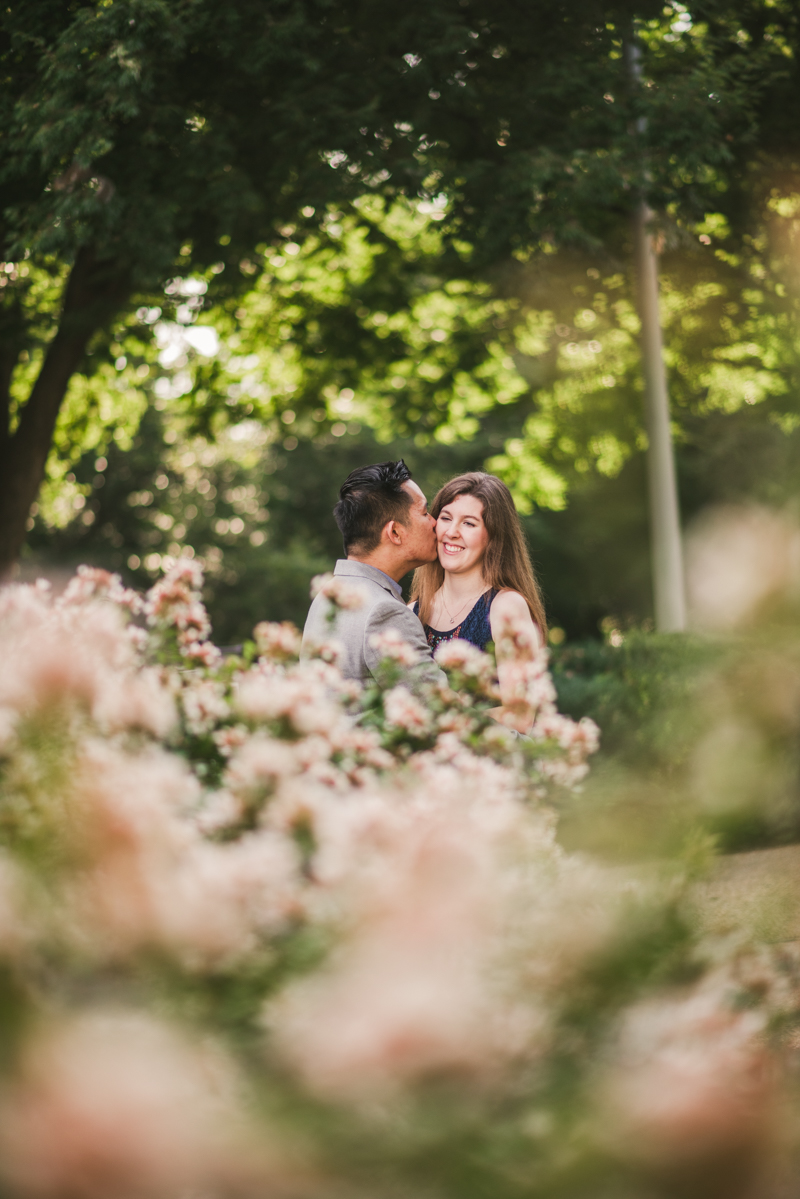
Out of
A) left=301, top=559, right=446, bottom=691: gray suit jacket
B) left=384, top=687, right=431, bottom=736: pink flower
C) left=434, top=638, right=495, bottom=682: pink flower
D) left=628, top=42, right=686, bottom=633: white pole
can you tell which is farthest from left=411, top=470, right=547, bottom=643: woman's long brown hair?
left=628, top=42, right=686, bottom=633: white pole

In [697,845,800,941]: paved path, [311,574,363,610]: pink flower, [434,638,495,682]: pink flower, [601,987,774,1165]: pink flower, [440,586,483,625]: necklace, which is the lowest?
[601,987,774,1165]: pink flower

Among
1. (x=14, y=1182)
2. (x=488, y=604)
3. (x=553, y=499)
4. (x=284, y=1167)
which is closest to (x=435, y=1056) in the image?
(x=284, y=1167)

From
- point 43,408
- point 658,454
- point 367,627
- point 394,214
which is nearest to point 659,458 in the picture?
point 658,454

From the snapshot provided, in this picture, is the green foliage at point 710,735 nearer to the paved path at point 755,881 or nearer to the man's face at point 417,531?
the paved path at point 755,881

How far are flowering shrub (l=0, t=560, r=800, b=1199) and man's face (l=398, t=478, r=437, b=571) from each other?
138cm

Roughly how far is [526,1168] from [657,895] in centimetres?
60

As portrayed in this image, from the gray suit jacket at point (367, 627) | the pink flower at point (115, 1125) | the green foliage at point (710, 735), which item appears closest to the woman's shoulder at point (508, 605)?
the gray suit jacket at point (367, 627)

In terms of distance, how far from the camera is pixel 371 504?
3.56m

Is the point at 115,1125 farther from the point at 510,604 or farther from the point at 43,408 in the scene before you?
the point at 43,408

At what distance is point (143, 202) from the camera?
6375mm

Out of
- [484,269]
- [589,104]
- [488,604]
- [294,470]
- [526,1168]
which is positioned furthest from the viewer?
[294,470]

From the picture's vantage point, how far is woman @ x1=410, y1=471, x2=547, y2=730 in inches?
145

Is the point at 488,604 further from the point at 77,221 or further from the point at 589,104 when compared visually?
the point at 589,104

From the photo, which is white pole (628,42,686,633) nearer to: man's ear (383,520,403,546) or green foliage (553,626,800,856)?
green foliage (553,626,800,856)
